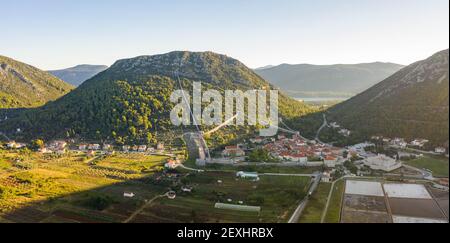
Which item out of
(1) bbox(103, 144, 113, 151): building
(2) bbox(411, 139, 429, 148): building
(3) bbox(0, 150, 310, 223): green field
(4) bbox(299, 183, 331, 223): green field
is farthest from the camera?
(1) bbox(103, 144, 113, 151): building

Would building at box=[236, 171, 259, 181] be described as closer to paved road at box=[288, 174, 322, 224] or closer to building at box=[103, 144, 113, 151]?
paved road at box=[288, 174, 322, 224]

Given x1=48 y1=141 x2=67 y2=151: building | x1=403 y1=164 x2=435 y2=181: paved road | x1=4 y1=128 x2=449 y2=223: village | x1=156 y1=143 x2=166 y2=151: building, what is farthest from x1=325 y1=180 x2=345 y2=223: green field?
x1=48 y1=141 x2=67 y2=151: building

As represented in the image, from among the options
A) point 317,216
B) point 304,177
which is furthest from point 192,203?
point 304,177

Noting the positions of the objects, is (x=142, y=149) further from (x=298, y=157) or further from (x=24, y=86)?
(x=24, y=86)

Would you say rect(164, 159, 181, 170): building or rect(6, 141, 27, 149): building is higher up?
rect(6, 141, 27, 149): building

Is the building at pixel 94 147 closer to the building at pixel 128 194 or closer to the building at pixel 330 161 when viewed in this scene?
the building at pixel 128 194
